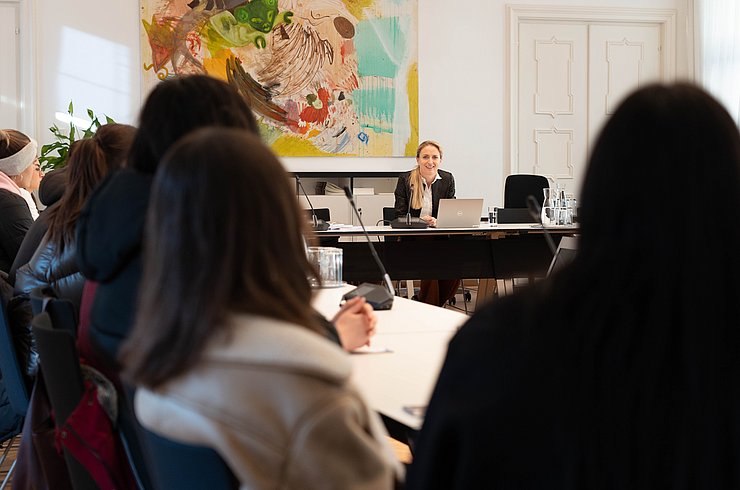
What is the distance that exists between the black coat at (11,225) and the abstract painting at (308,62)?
14.7 ft

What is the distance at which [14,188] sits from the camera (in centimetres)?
418

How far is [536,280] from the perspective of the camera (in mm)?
952

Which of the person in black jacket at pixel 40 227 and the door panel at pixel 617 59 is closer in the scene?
the person in black jacket at pixel 40 227

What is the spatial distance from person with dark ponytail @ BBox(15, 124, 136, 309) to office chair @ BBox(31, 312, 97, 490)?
0.98 m

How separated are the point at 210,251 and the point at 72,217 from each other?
5.52ft

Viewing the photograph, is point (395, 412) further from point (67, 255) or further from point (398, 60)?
point (398, 60)

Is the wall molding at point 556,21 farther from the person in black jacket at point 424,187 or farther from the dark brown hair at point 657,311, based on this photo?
the dark brown hair at point 657,311

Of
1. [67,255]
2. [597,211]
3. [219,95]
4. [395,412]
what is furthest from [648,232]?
[67,255]

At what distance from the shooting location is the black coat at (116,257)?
1.63 meters

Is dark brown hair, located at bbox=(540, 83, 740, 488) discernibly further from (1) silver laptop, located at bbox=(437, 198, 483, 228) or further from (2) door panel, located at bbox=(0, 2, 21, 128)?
(2) door panel, located at bbox=(0, 2, 21, 128)

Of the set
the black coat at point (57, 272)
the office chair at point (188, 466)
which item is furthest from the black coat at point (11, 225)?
the office chair at point (188, 466)

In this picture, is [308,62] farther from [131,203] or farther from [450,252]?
[131,203]

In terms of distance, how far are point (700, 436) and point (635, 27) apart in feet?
30.0

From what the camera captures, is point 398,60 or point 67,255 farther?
point 398,60
